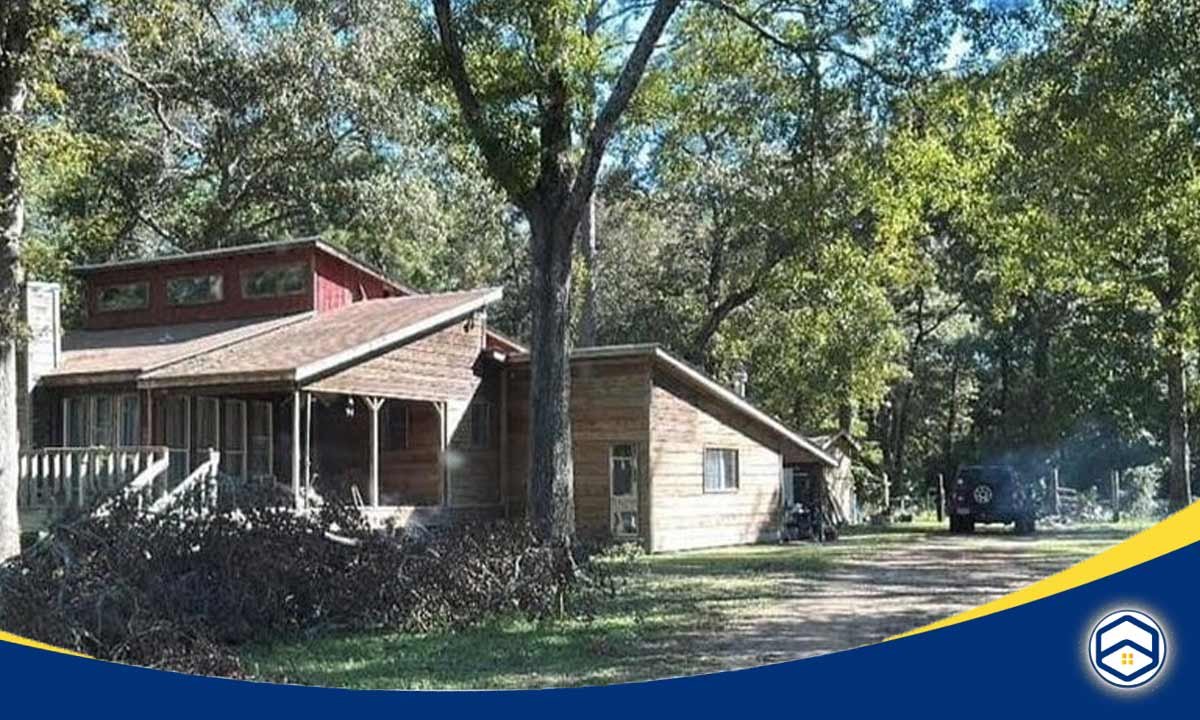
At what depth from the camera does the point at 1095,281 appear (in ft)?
38.0

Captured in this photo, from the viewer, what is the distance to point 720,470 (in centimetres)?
1972

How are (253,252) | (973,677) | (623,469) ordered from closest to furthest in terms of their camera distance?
1. (973,677)
2. (623,469)
3. (253,252)

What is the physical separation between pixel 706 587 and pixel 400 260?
13.7 m

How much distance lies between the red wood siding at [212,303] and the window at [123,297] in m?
0.07

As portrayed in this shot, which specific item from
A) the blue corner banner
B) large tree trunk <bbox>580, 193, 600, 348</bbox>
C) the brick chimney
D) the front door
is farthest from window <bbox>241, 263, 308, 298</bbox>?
the blue corner banner

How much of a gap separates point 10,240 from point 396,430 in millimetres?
8056

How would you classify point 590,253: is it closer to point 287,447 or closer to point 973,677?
point 287,447

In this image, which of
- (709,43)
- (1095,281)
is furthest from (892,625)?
(709,43)

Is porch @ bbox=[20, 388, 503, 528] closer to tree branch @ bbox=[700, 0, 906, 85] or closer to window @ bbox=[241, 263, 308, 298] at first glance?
window @ bbox=[241, 263, 308, 298]

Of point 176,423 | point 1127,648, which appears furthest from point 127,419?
point 1127,648

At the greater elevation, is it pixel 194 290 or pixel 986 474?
pixel 194 290

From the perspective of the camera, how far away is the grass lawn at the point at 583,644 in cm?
725

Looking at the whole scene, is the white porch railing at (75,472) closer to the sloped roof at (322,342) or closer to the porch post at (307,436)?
the sloped roof at (322,342)

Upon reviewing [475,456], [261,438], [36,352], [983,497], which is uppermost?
[36,352]
